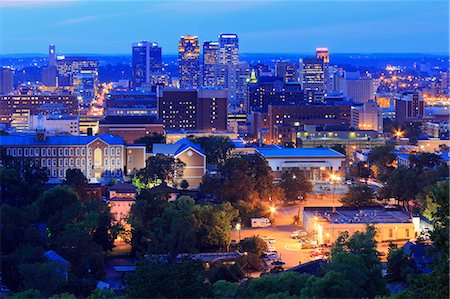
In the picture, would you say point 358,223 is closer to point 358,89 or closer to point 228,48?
point 358,89

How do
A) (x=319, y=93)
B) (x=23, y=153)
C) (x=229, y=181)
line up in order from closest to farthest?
(x=229, y=181)
(x=23, y=153)
(x=319, y=93)

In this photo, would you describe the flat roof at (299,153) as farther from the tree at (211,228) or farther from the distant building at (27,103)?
the distant building at (27,103)

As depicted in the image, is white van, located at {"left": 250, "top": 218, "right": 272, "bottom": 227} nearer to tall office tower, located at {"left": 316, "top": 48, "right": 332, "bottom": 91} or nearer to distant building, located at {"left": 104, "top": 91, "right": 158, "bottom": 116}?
distant building, located at {"left": 104, "top": 91, "right": 158, "bottom": 116}

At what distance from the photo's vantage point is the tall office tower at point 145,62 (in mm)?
48500

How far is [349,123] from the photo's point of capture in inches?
1043

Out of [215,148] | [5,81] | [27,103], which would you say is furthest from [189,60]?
[215,148]

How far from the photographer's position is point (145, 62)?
49.2m

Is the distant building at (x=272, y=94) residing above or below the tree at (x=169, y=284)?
above

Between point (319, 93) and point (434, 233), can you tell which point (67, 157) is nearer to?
point (434, 233)

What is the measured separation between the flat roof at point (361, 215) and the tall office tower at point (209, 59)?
32.3 m

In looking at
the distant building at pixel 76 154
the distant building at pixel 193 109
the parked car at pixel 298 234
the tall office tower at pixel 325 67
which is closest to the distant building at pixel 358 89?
the tall office tower at pixel 325 67

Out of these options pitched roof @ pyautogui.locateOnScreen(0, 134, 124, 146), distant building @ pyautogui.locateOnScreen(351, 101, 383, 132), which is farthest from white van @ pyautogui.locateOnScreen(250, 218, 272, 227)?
distant building @ pyautogui.locateOnScreen(351, 101, 383, 132)

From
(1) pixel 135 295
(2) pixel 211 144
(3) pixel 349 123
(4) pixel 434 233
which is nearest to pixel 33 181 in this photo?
(2) pixel 211 144

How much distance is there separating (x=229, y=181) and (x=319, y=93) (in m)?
22.0
